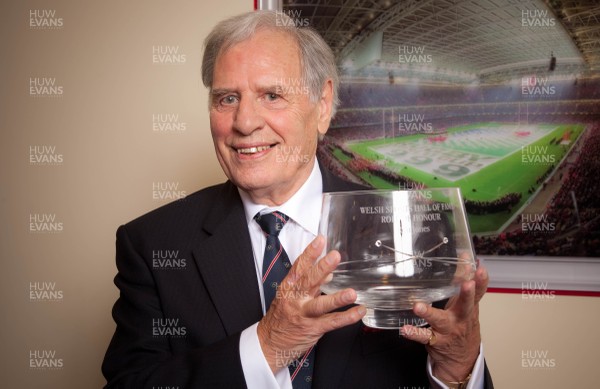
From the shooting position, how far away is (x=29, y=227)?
2.52 meters

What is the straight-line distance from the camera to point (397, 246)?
808 mm

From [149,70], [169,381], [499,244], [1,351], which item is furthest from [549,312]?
[1,351]

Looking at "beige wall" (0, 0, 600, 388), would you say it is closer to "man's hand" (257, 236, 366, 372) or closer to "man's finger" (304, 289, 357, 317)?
"man's hand" (257, 236, 366, 372)

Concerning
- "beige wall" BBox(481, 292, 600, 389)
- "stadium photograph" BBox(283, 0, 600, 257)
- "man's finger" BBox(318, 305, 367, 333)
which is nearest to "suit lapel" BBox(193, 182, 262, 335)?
"man's finger" BBox(318, 305, 367, 333)

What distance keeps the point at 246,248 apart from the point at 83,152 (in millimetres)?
1233

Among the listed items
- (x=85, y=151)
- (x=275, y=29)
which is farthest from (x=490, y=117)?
(x=85, y=151)

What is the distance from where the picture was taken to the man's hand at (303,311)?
87 centimetres

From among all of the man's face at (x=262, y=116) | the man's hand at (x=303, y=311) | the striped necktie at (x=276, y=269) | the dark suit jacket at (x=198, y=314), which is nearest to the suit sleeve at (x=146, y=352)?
the dark suit jacket at (x=198, y=314)

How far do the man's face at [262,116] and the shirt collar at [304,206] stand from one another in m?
0.02

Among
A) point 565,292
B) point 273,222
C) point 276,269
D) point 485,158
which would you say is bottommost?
point 565,292

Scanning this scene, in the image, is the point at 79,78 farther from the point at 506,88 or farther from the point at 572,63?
the point at 572,63

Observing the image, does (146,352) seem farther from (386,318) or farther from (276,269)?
(386,318)

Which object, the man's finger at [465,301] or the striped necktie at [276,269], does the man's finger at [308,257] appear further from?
the striped necktie at [276,269]

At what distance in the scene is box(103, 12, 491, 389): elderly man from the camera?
1.32m
